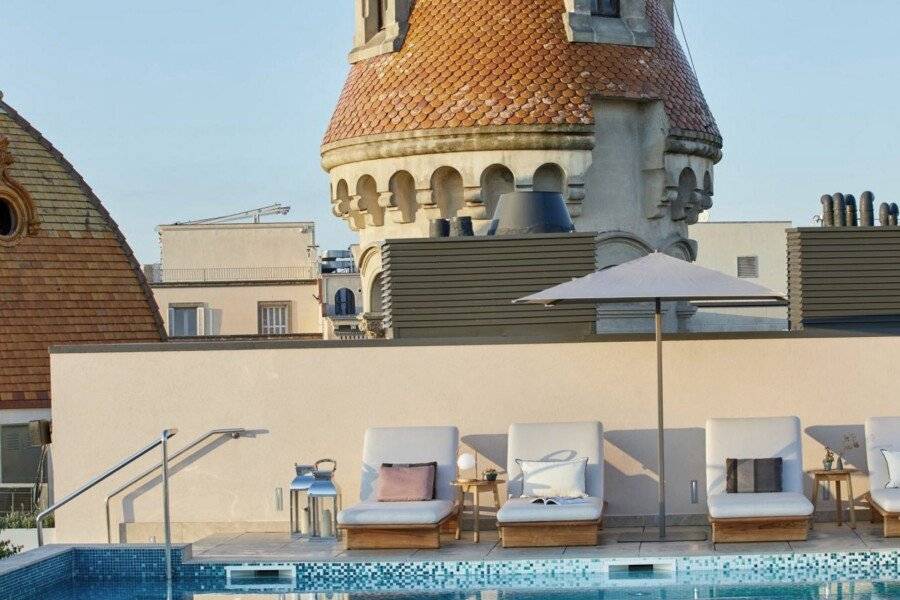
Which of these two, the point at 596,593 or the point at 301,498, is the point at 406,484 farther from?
the point at 596,593

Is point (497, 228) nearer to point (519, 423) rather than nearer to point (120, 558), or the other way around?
point (519, 423)

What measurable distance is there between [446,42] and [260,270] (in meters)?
32.4

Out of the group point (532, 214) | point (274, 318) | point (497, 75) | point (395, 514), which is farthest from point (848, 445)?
point (274, 318)

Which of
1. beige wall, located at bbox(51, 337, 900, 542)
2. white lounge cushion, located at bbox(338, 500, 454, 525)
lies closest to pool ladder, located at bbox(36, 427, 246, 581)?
beige wall, located at bbox(51, 337, 900, 542)

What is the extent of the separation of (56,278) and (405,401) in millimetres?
15012

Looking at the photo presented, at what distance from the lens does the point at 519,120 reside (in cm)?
2784

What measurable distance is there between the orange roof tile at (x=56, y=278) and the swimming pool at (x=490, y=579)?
14428 millimetres

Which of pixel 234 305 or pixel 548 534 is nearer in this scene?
pixel 548 534

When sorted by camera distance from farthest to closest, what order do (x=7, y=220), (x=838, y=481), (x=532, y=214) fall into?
(x=7, y=220), (x=532, y=214), (x=838, y=481)

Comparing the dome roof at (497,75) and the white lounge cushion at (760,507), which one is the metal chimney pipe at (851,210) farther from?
the dome roof at (497,75)

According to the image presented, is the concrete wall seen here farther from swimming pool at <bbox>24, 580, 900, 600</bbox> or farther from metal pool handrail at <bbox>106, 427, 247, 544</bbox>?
swimming pool at <bbox>24, 580, 900, 600</bbox>

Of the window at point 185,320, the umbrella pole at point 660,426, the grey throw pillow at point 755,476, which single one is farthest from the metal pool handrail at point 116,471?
the window at point 185,320

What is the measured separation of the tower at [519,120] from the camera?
1105 inches

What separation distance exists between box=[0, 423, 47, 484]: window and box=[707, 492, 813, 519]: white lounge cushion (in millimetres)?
15496
